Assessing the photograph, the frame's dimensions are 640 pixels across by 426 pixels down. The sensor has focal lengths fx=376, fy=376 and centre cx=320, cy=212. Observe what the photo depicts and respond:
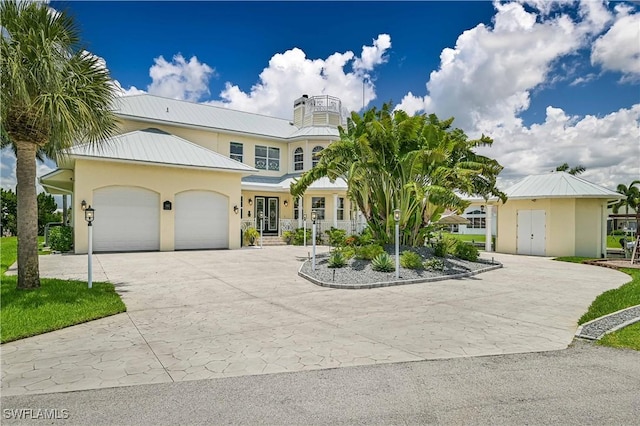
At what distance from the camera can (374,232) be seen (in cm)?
1584

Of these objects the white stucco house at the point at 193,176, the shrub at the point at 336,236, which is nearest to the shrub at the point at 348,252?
the shrub at the point at 336,236

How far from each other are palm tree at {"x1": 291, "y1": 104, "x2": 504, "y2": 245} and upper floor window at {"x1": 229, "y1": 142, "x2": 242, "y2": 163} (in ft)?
35.8

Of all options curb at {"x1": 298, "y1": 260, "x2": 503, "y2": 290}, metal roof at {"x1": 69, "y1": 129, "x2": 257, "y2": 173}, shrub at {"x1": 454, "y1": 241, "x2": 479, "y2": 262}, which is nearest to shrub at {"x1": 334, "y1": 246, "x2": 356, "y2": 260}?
curb at {"x1": 298, "y1": 260, "x2": 503, "y2": 290}

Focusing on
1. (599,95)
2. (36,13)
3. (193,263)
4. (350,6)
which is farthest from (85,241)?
(599,95)

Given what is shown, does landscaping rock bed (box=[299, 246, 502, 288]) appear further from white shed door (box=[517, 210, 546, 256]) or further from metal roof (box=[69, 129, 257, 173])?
metal roof (box=[69, 129, 257, 173])

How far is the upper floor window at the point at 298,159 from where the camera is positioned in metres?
27.4

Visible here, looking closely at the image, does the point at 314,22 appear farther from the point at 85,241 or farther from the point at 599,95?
the point at 85,241

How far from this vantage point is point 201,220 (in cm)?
2072

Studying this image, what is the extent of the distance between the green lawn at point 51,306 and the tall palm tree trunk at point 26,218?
0.37 m

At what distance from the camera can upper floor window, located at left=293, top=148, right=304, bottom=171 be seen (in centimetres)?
2744

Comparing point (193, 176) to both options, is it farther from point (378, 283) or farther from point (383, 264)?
point (378, 283)

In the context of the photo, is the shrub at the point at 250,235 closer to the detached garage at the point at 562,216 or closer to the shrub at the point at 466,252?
the shrub at the point at 466,252

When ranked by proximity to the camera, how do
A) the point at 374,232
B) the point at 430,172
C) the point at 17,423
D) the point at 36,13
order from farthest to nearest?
the point at 374,232
the point at 430,172
the point at 36,13
the point at 17,423

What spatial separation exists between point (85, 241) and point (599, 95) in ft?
80.1
